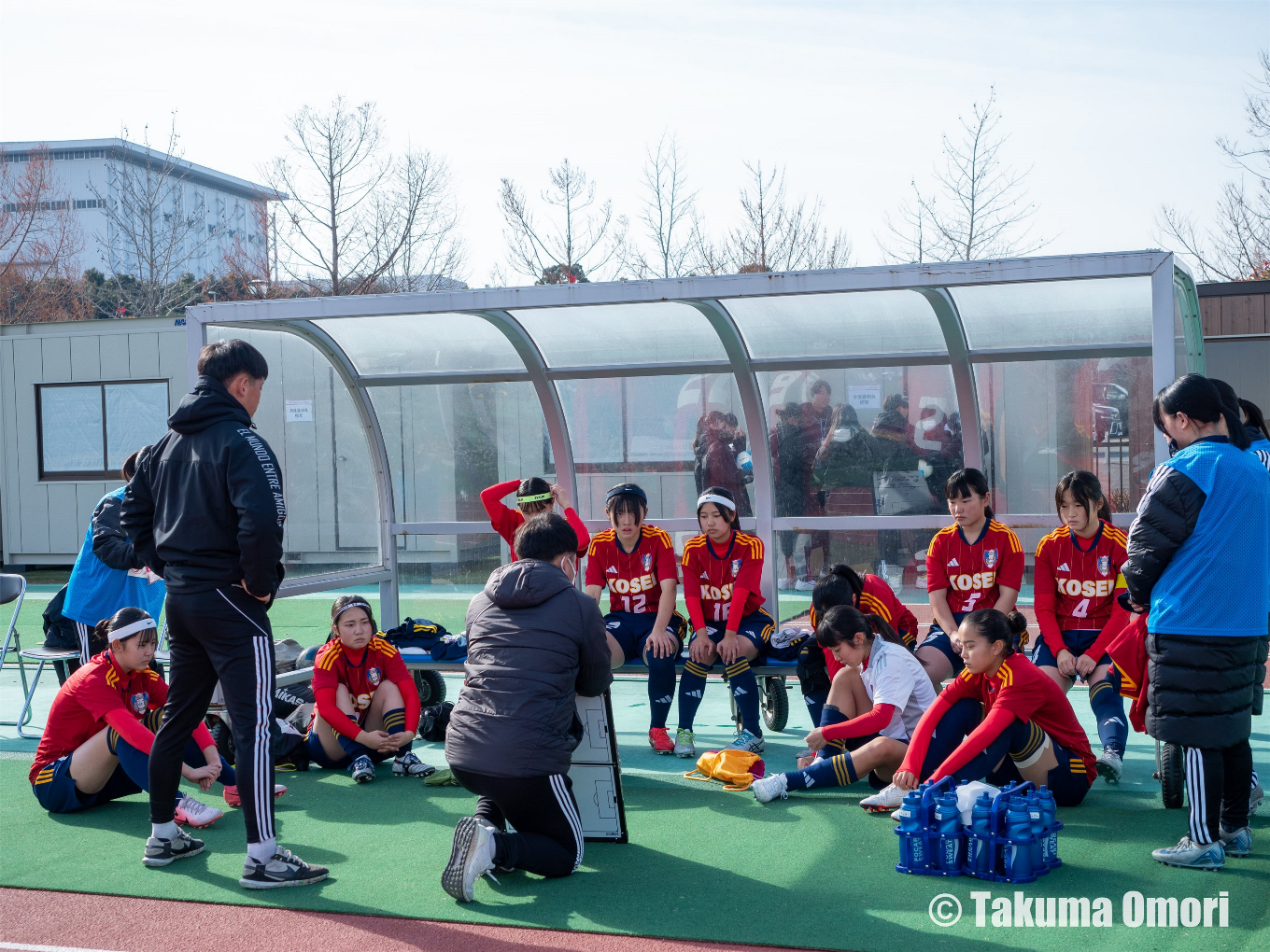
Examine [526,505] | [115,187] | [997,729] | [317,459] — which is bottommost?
[997,729]

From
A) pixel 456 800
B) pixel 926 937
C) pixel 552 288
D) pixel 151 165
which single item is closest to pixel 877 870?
pixel 926 937

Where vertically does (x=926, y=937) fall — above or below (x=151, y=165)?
below

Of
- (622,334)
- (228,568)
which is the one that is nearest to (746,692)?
(622,334)

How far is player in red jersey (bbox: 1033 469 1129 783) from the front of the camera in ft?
17.2

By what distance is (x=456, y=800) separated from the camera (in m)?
4.98

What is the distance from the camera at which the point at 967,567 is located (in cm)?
576

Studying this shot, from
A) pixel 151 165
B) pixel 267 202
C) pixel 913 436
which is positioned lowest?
pixel 913 436

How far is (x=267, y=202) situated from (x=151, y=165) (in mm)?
4612

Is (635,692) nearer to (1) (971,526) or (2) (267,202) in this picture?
(1) (971,526)

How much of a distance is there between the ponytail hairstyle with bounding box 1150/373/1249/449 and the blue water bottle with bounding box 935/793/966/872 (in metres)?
1.42

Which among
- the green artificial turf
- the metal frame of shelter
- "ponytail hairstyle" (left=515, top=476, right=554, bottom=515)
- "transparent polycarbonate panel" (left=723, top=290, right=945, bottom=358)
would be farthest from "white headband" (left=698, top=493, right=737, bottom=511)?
the green artificial turf

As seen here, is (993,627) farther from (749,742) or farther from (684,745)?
(684,745)

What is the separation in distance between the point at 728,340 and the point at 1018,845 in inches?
148

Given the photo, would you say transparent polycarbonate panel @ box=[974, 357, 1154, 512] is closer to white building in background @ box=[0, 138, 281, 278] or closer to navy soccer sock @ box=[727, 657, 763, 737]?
navy soccer sock @ box=[727, 657, 763, 737]
